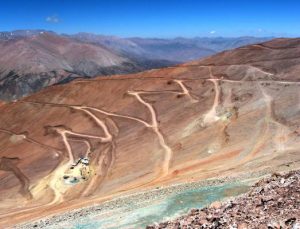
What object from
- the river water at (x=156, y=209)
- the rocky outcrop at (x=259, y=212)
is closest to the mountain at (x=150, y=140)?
the river water at (x=156, y=209)

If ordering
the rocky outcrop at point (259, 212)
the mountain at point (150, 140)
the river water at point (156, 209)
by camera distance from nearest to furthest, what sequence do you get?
the rocky outcrop at point (259, 212), the river water at point (156, 209), the mountain at point (150, 140)

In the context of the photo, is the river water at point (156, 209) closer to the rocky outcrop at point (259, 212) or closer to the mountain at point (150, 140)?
the mountain at point (150, 140)

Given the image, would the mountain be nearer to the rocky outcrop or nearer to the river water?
the river water

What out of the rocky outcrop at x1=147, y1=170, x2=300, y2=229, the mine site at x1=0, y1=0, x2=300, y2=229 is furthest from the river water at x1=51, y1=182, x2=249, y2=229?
the rocky outcrop at x1=147, y1=170, x2=300, y2=229

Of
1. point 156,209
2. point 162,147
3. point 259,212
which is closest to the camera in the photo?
point 259,212

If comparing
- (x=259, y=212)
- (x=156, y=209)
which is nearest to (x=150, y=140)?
(x=156, y=209)

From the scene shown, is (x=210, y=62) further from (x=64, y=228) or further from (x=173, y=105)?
(x=64, y=228)

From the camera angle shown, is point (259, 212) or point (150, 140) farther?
point (150, 140)

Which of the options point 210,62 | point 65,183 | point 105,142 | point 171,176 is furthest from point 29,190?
point 210,62

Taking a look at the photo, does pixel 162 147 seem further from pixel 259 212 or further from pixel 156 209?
pixel 259 212
